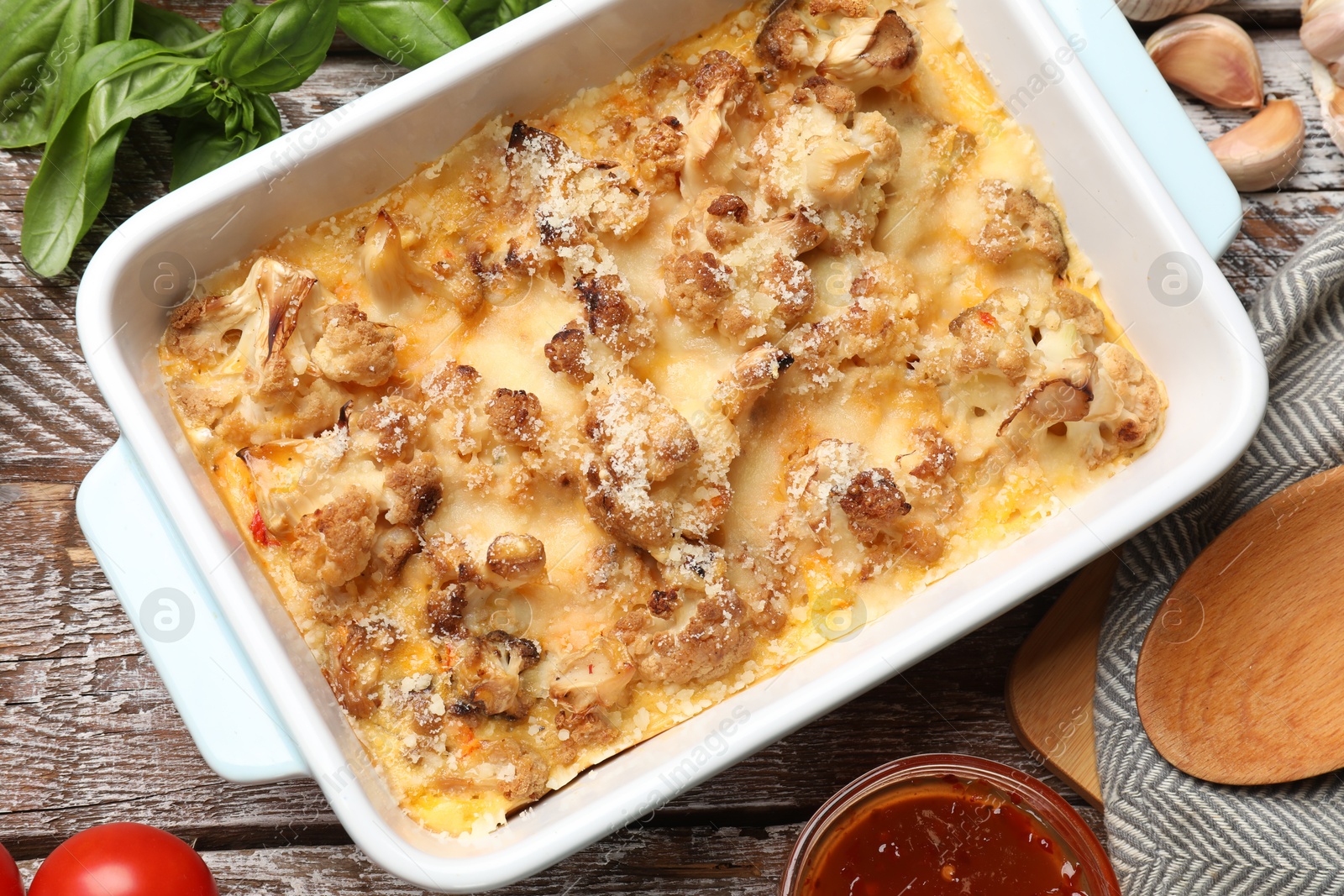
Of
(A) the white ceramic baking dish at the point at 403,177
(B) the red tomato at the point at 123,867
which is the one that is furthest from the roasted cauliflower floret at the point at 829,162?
(B) the red tomato at the point at 123,867

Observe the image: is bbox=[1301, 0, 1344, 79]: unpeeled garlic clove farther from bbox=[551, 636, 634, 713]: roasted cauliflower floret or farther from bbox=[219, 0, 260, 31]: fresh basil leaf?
bbox=[219, 0, 260, 31]: fresh basil leaf

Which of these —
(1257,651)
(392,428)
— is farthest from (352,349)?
(1257,651)

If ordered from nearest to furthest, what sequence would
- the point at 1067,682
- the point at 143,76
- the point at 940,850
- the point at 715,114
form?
the point at 715,114 < the point at 143,76 < the point at 940,850 < the point at 1067,682

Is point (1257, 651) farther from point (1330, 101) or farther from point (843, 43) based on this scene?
point (843, 43)

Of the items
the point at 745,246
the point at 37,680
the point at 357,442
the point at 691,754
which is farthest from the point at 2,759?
the point at 745,246

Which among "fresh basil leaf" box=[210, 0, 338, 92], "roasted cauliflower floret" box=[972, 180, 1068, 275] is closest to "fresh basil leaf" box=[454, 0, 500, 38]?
"fresh basil leaf" box=[210, 0, 338, 92]

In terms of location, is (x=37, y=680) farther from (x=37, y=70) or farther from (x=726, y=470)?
(x=726, y=470)
